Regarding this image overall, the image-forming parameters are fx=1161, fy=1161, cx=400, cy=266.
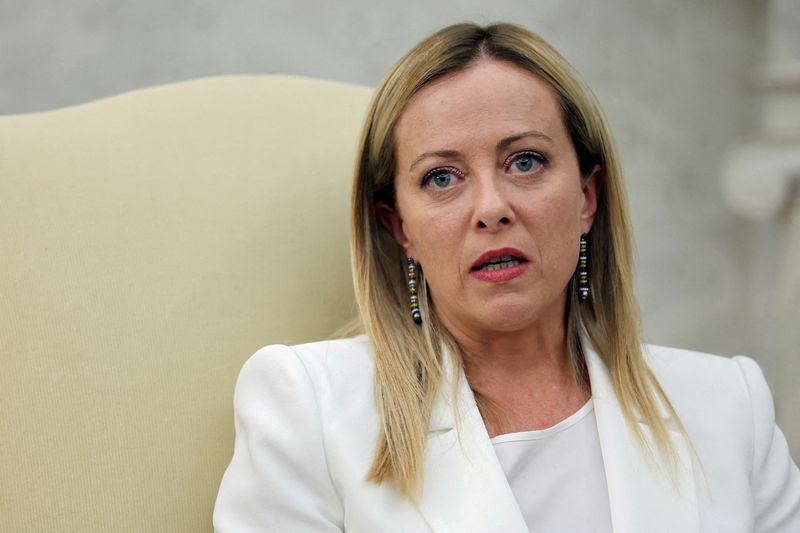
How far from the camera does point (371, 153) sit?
168 cm

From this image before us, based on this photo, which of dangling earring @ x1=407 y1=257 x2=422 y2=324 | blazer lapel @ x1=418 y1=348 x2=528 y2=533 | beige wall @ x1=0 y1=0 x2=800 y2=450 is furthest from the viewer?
beige wall @ x1=0 y1=0 x2=800 y2=450

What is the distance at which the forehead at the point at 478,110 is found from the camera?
1.57m

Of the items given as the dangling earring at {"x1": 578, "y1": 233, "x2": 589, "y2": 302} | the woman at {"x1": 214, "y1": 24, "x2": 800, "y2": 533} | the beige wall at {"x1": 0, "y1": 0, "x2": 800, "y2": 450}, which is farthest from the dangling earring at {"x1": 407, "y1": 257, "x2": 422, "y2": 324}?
the beige wall at {"x1": 0, "y1": 0, "x2": 800, "y2": 450}

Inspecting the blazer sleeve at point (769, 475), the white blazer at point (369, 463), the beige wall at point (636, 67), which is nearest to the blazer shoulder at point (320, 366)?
the white blazer at point (369, 463)

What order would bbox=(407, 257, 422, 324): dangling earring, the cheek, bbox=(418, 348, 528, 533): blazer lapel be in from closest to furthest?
bbox=(418, 348, 528, 533): blazer lapel < the cheek < bbox=(407, 257, 422, 324): dangling earring

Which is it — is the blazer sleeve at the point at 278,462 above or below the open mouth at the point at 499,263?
below

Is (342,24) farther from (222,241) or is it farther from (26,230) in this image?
(26,230)

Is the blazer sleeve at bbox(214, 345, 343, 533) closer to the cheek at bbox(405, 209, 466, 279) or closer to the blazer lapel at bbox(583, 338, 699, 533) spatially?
the cheek at bbox(405, 209, 466, 279)

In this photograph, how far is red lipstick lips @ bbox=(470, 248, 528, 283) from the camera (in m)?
1.55

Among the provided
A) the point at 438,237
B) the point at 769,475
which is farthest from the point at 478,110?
the point at 769,475

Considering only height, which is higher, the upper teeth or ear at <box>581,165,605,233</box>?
ear at <box>581,165,605,233</box>

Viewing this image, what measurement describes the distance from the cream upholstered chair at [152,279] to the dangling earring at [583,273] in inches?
14.3

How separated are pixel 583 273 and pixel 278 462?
561 millimetres

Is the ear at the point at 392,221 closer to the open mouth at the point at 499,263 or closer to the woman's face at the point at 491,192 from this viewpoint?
the woman's face at the point at 491,192
